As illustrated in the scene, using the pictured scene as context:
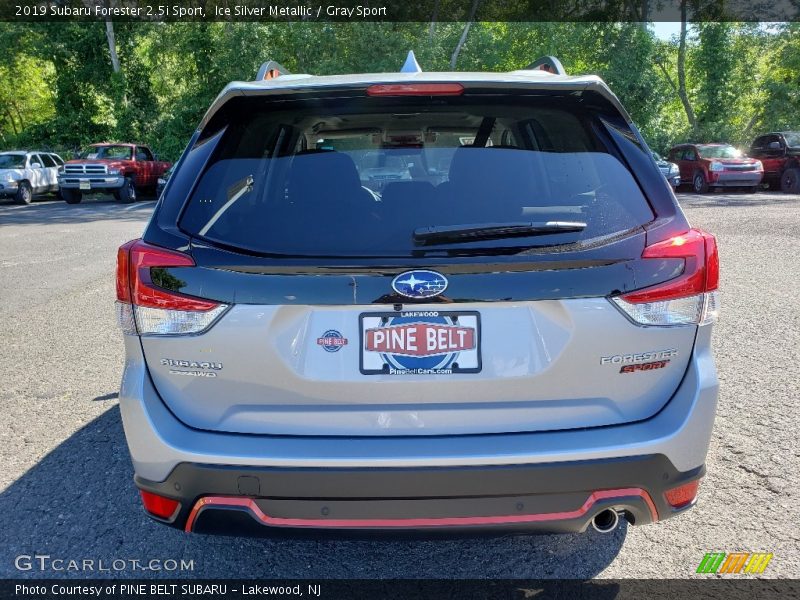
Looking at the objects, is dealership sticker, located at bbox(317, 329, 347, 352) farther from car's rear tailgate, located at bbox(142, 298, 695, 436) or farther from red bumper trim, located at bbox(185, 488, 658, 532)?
red bumper trim, located at bbox(185, 488, 658, 532)

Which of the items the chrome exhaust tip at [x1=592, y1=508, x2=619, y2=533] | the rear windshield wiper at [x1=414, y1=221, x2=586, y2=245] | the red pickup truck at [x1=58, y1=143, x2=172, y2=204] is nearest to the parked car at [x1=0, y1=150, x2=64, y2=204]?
the red pickup truck at [x1=58, y1=143, x2=172, y2=204]

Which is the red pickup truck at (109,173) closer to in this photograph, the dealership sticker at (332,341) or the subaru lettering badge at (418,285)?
the dealership sticker at (332,341)

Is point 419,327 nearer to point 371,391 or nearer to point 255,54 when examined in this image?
point 371,391

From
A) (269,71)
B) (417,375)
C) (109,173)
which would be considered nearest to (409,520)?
(417,375)

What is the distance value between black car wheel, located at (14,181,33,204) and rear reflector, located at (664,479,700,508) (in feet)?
87.7

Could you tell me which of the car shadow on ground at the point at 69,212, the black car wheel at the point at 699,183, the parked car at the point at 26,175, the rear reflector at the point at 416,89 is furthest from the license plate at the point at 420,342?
the parked car at the point at 26,175

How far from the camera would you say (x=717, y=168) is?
24516mm

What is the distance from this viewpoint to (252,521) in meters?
2.28

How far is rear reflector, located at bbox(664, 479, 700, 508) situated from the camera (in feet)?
7.75

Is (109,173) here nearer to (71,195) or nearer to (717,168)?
(71,195)

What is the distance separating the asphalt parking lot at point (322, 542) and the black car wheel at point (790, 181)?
64.2 ft

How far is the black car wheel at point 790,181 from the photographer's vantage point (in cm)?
2422

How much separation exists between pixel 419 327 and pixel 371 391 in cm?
25

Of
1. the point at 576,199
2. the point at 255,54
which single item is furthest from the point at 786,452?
the point at 255,54
